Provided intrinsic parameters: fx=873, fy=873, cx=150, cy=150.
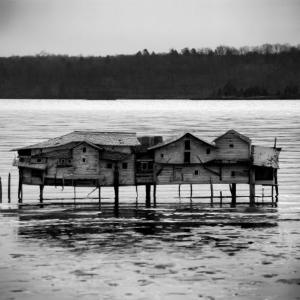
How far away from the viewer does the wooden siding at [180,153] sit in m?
83.3

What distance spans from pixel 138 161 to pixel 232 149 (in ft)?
30.1

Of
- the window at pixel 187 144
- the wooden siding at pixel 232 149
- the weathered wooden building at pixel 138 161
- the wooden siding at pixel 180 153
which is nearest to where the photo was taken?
the weathered wooden building at pixel 138 161

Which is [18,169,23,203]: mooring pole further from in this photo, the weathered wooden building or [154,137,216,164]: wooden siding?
[154,137,216,164]: wooden siding

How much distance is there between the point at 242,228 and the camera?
6706 cm

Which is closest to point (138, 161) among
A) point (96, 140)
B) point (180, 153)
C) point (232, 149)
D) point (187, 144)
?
point (180, 153)

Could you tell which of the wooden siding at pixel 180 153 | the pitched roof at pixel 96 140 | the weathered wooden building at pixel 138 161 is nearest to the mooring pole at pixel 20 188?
the weathered wooden building at pixel 138 161

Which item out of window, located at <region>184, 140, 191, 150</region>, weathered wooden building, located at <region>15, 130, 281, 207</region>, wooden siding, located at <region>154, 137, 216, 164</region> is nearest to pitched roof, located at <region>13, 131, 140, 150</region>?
weathered wooden building, located at <region>15, 130, 281, 207</region>

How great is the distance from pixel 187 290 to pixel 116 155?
36.0 metres

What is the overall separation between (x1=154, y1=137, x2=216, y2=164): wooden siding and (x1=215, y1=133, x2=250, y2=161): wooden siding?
92 centimetres

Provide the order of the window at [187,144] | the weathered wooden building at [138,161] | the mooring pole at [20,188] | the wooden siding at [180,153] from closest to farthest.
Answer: the weathered wooden building at [138,161]
the wooden siding at [180,153]
the window at [187,144]
the mooring pole at [20,188]

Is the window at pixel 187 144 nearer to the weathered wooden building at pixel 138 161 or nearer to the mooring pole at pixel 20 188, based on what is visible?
the weathered wooden building at pixel 138 161

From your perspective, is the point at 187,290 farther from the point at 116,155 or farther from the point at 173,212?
the point at 116,155

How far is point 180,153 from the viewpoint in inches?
3285

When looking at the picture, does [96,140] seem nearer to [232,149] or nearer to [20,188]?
[20,188]
